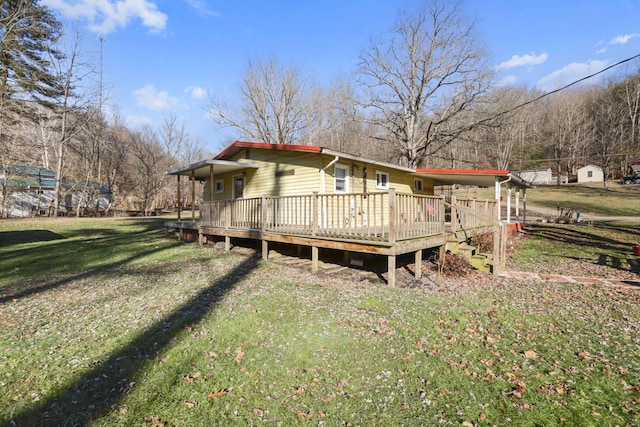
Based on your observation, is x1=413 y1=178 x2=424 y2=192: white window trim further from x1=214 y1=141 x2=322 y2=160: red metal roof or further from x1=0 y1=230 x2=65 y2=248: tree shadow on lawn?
x1=0 y1=230 x2=65 y2=248: tree shadow on lawn

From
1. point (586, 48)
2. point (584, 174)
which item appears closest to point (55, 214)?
point (586, 48)

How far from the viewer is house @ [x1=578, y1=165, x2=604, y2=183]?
150ft

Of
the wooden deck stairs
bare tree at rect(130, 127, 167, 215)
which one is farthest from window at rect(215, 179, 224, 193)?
bare tree at rect(130, 127, 167, 215)

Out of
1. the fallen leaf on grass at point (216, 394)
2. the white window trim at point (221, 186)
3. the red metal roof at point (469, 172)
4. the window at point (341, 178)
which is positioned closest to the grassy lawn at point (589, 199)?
the red metal roof at point (469, 172)

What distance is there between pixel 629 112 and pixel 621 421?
194 feet

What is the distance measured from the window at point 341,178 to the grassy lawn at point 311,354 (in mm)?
4647

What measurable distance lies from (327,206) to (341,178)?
3501 millimetres

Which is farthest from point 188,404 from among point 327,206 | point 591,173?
point 591,173

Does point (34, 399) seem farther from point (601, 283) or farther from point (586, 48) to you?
point (586, 48)

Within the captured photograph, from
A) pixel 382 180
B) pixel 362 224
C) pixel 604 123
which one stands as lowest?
pixel 362 224

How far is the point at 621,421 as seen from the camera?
2.76 m

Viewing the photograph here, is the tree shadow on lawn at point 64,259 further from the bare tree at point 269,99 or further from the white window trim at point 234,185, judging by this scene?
the bare tree at point 269,99

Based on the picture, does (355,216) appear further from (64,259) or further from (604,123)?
(604,123)

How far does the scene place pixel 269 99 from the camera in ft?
98.7
